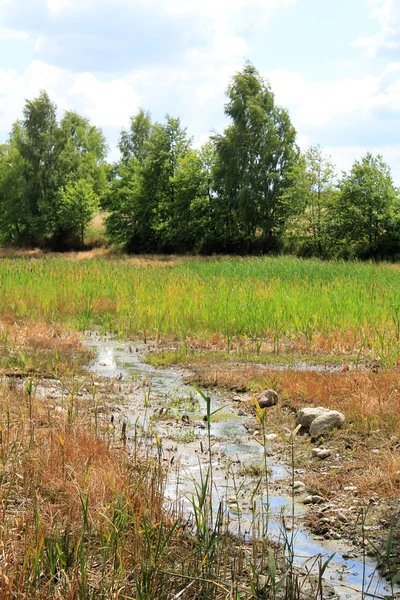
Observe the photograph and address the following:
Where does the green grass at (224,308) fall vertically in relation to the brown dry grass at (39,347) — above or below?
above

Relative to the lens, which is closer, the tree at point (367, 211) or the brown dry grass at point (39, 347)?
the brown dry grass at point (39, 347)

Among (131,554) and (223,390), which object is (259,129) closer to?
(223,390)

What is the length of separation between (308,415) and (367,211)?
126ft

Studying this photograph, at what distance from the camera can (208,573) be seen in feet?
10.7

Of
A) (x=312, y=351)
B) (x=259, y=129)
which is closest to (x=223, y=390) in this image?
(x=312, y=351)

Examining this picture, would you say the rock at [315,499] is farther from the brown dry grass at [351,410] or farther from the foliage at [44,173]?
the foliage at [44,173]

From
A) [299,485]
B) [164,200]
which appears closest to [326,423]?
[299,485]

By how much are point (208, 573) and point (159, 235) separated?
5158 centimetres

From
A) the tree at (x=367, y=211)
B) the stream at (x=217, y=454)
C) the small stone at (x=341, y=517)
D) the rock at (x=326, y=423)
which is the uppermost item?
the tree at (x=367, y=211)

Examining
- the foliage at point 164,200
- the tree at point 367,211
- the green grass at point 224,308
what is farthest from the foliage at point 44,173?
the green grass at point 224,308

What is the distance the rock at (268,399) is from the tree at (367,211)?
3615cm

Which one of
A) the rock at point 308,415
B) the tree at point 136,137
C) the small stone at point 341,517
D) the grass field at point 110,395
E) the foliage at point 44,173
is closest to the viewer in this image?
the grass field at point 110,395

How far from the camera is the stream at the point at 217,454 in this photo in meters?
3.88

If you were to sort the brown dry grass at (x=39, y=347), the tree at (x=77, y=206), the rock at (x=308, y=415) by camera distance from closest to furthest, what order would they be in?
the rock at (x=308, y=415), the brown dry grass at (x=39, y=347), the tree at (x=77, y=206)
